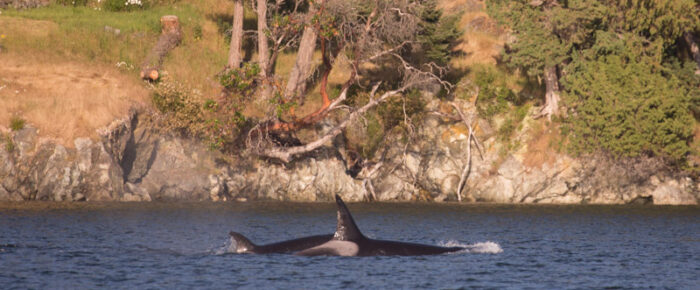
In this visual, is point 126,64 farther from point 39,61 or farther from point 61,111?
point 61,111

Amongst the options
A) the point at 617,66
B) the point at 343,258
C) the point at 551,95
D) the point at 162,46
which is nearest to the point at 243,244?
the point at 343,258

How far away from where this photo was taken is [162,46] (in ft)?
187

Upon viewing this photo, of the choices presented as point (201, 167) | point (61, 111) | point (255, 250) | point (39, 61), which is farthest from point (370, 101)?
point (255, 250)

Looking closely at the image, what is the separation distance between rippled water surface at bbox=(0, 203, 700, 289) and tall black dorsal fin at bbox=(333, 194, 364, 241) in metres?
0.67

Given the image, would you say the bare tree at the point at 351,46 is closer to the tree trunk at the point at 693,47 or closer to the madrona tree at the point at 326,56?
the madrona tree at the point at 326,56

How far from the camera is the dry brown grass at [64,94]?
45562mm

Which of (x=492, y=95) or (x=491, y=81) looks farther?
(x=491, y=81)

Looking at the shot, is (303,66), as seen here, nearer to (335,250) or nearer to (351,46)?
(351,46)

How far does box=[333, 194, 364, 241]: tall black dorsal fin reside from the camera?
2283 cm

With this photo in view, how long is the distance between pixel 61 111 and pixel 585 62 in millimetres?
29317

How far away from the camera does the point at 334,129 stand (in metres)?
48.5

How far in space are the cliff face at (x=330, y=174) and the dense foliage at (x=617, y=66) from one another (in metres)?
1.73

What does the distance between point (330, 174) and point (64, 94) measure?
15.6 metres

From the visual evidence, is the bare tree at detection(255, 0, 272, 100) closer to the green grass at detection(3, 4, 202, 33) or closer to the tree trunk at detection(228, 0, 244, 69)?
the tree trunk at detection(228, 0, 244, 69)
